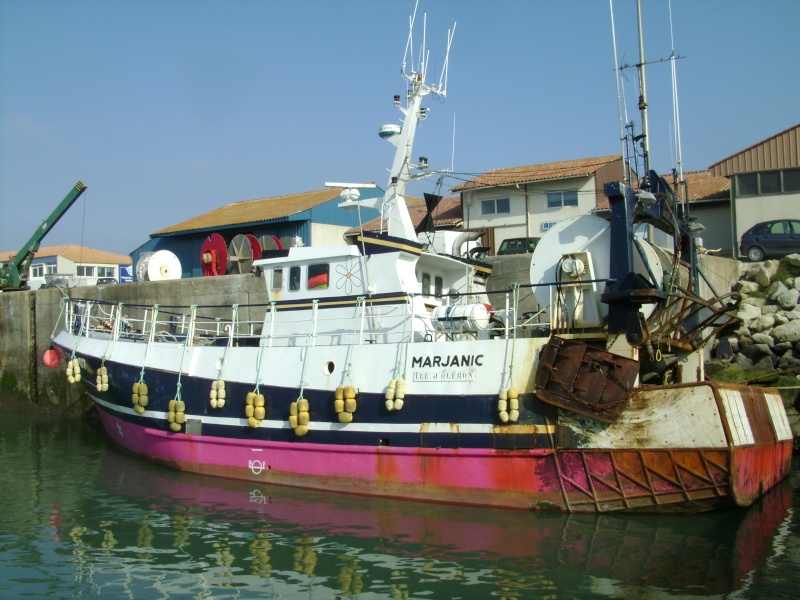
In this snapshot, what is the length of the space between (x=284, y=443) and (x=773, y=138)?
21.6 metres

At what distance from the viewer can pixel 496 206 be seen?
3070 cm

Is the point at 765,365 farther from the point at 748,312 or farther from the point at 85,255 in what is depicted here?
the point at 85,255

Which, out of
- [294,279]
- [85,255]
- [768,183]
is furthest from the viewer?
[85,255]

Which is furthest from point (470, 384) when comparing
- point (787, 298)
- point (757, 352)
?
point (787, 298)

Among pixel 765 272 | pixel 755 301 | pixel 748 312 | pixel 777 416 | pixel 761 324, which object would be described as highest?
pixel 765 272

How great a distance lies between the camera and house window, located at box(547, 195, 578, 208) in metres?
29.2

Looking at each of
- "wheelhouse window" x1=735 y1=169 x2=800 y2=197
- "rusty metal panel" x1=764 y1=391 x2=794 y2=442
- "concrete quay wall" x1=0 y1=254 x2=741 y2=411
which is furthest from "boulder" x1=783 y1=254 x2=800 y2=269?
"rusty metal panel" x1=764 y1=391 x2=794 y2=442

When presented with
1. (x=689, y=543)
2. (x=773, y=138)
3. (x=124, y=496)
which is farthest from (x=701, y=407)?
(x=773, y=138)

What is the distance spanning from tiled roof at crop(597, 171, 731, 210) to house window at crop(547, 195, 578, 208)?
0.99 m

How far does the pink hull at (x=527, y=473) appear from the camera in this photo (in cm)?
938

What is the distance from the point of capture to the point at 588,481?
9.75m

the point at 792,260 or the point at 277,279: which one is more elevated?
the point at 792,260

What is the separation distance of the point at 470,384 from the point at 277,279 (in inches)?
182

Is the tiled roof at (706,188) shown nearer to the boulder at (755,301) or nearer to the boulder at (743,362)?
the boulder at (755,301)
